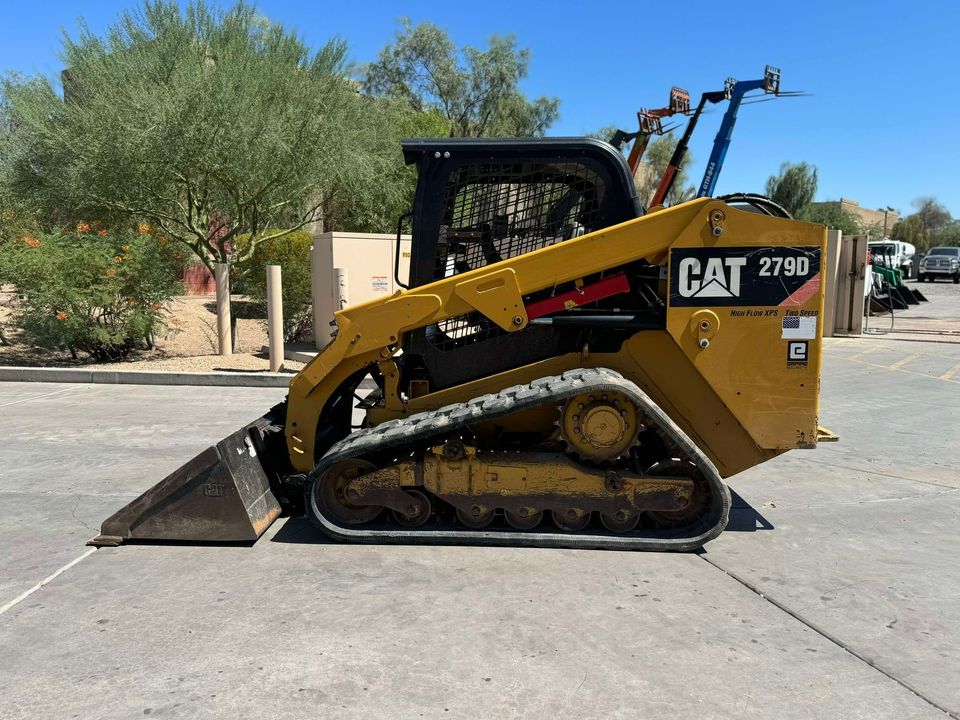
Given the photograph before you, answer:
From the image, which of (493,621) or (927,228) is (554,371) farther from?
(927,228)

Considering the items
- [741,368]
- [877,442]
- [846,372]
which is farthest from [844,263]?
[741,368]

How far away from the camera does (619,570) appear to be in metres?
3.99

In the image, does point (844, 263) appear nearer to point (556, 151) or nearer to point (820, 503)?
point (820, 503)

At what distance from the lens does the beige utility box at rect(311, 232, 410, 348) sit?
39.3ft

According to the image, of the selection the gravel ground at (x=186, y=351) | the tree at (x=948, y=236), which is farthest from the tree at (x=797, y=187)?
the gravel ground at (x=186, y=351)

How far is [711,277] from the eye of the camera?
4.29 metres

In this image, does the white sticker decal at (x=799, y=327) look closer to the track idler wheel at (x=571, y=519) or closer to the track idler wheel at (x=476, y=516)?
the track idler wheel at (x=571, y=519)

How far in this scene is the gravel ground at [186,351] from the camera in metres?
11.5

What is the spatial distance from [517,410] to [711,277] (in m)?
1.38

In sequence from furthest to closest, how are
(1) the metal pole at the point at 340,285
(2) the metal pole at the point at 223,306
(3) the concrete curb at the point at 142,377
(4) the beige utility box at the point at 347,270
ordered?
1. (4) the beige utility box at the point at 347,270
2. (1) the metal pole at the point at 340,285
3. (2) the metal pole at the point at 223,306
4. (3) the concrete curb at the point at 142,377

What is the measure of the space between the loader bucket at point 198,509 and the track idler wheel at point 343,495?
1.43 ft

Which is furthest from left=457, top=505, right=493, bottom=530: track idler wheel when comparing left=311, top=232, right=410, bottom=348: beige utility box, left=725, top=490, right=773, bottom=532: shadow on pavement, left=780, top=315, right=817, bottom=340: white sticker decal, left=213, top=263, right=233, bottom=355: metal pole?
left=213, top=263, right=233, bottom=355: metal pole

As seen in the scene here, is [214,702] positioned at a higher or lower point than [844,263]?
lower

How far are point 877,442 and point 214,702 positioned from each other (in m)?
6.33
